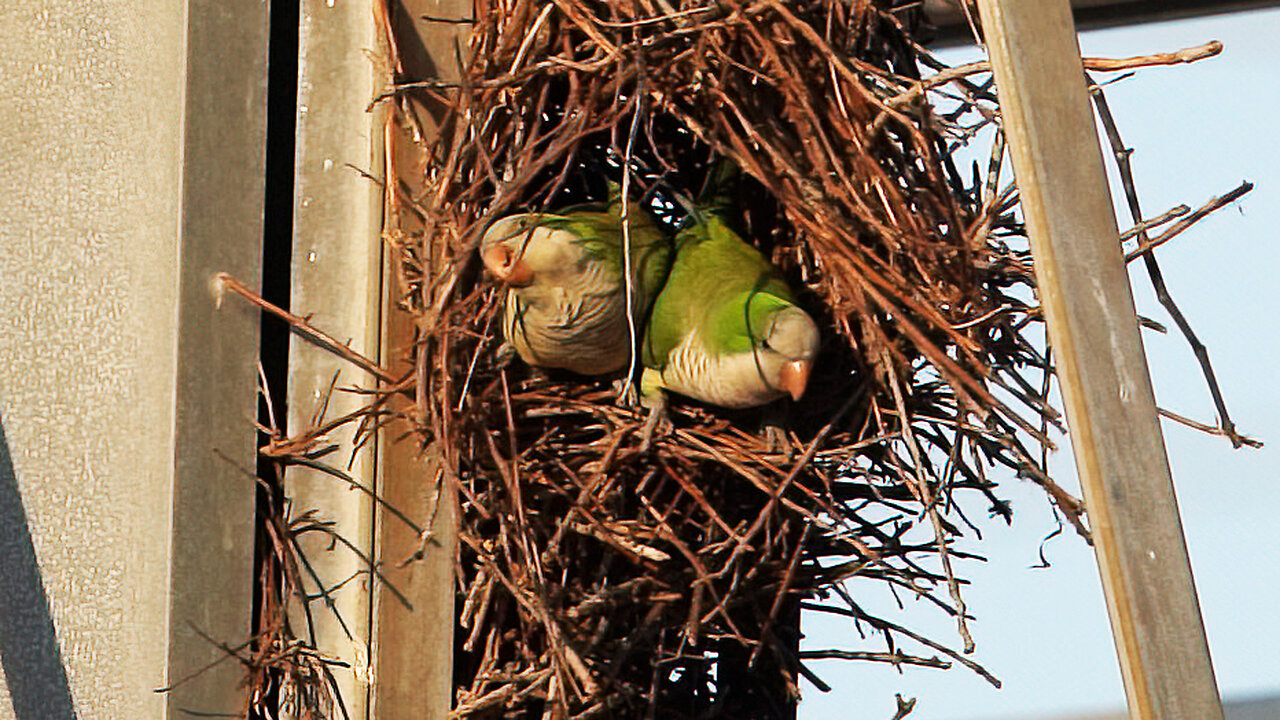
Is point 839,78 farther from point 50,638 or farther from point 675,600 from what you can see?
point 50,638

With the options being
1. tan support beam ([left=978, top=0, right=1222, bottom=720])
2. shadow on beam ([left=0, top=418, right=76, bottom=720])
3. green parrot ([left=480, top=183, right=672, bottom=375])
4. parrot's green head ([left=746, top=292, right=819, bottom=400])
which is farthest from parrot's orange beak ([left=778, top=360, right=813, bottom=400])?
shadow on beam ([left=0, top=418, right=76, bottom=720])

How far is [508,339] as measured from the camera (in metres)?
1.27

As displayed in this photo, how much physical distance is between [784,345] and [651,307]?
0.17 m

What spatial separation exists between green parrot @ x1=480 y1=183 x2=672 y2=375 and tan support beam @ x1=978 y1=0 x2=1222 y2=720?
1.26ft

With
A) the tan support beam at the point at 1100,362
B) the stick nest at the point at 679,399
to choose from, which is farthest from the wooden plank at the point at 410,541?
the tan support beam at the point at 1100,362

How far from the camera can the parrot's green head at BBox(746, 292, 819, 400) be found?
1178 mm

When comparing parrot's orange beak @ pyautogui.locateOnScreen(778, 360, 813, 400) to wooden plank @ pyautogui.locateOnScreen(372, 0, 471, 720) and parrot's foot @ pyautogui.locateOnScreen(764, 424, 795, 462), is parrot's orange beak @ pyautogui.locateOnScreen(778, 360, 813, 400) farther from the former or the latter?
wooden plank @ pyautogui.locateOnScreen(372, 0, 471, 720)

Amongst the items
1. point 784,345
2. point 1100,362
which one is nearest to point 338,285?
point 784,345

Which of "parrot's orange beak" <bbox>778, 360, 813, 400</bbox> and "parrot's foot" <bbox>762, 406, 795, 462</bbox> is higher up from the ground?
"parrot's orange beak" <bbox>778, 360, 813, 400</bbox>

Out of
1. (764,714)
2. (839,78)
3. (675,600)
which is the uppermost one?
(839,78)

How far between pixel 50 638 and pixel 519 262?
0.49 metres

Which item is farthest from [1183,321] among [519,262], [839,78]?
[519,262]

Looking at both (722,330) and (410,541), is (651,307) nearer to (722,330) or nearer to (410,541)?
(722,330)

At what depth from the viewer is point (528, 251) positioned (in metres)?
1.23
